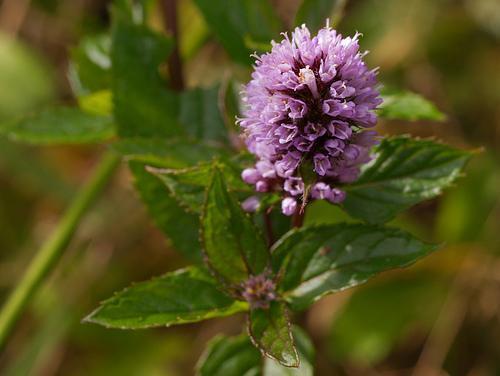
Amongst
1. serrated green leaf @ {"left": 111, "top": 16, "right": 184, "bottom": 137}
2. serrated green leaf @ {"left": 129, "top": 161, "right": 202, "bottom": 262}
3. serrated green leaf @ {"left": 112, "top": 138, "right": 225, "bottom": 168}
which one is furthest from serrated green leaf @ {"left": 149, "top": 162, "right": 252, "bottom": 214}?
serrated green leaf @ {"left": 111, "top": 16, "right": 184, "bottom": 137}

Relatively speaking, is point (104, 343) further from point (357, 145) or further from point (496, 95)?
point (496, 95)

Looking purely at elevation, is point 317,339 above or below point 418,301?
below

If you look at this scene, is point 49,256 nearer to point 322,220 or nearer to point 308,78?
point 322,220

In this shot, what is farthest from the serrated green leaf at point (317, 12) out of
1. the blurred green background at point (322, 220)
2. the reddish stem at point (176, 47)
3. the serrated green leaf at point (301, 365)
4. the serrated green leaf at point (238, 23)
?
the serrated green leaf at point (301, 365)

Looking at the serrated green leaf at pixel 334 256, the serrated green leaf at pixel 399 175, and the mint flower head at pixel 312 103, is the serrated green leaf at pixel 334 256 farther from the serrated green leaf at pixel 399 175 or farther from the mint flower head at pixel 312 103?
the mint flower head at pixel 312 103

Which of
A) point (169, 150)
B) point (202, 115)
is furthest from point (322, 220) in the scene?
point (169, 150)

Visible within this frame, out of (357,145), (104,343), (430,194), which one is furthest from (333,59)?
(104,343)

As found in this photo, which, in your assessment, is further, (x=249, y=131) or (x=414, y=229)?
(x=414, y=229)

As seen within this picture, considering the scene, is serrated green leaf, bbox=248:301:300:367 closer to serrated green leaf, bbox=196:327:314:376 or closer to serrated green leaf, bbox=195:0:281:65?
serrated green leaf, bbox=196:327:314:376
